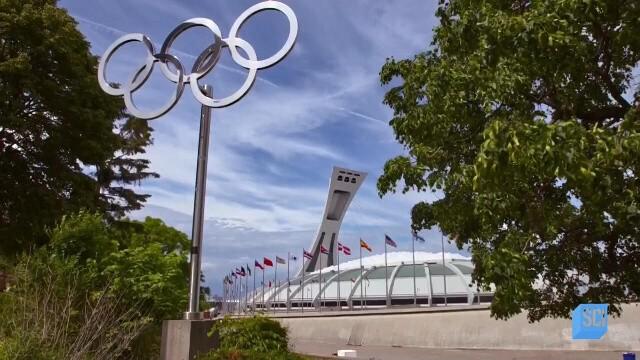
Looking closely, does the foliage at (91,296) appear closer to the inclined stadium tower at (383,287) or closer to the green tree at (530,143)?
the green tree at (530,143)

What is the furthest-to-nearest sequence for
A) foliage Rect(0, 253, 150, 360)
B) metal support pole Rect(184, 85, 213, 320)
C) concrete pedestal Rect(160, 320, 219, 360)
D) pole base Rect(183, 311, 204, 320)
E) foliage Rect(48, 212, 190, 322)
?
1. foliage Rect(48, 212, 190, 322)
2. metal support pole Rect(184, 85, 213, 320)
3. pole base Rect(183, 311, 204, 320)
4. concrete pedestal Rect(160, 320, 219, 360)
5. foliage Rect(0, 253, 150, 360)

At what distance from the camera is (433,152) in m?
10.3

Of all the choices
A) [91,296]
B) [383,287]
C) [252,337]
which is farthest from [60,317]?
[383,287]

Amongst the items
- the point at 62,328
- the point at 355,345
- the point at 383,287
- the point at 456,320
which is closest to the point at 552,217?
the point at 62,328

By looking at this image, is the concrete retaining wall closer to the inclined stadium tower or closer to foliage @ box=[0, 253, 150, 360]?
foliage @ box=[0, 253, 150, 360]

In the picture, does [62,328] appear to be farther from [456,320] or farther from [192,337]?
[456,320]

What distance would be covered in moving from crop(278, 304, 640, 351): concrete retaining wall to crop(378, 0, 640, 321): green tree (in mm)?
10450

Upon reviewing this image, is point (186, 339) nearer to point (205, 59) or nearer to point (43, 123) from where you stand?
point (205, 59)

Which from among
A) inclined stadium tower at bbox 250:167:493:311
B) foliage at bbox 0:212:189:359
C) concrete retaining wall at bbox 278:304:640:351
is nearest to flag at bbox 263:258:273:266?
inclined stadium tower at bbox 250:167:493:311

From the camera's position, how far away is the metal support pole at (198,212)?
40.4ft

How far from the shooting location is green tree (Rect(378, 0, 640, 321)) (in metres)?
5.40

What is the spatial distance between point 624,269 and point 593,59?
393 centimetres

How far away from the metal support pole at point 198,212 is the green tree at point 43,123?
10.9 metres

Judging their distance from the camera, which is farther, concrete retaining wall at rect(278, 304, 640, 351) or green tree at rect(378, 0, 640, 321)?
concrete retaining wall at rect(278, 304, 640, 351)
